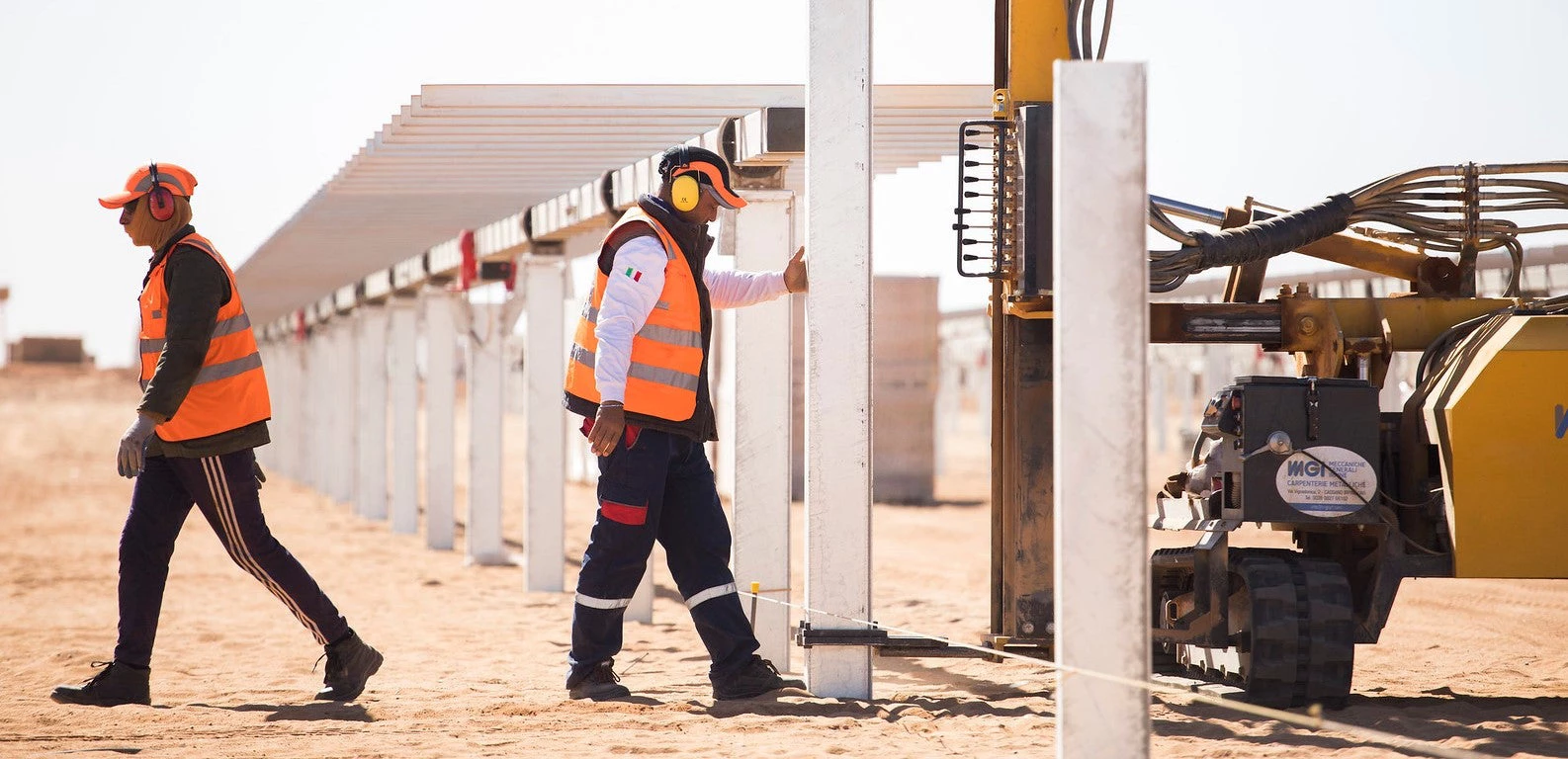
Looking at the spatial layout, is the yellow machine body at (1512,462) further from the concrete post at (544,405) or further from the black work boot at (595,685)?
the concrete post at (544,405)

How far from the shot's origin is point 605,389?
5.83 m

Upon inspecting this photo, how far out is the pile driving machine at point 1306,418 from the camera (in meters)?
5.75

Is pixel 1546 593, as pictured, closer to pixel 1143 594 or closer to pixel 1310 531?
pixel 1310 531

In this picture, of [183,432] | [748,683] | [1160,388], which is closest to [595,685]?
[748,683]

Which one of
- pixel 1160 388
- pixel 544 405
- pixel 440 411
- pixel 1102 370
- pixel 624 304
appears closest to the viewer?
pixel 1102 370

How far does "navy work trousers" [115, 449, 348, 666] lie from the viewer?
6.06 metres

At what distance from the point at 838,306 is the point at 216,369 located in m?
2.42

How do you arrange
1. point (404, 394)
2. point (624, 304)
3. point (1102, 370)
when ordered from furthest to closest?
point (404, 394) < point (624, 304) < point (1102, 370)

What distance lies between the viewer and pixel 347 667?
6328 mm

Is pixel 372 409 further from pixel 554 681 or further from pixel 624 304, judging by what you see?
pixel 624 304

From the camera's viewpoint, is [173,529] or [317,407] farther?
[317,407]

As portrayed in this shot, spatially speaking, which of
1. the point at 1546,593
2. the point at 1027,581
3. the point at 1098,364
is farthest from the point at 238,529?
the point at 1546,593

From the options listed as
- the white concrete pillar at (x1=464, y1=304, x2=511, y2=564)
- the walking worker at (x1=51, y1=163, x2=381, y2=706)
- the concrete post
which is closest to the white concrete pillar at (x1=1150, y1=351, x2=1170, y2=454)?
the white concrete pillar at (x1=464, y1=304, x2=511, y2=564)

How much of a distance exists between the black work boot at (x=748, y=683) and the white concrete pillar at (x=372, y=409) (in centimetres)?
1147
